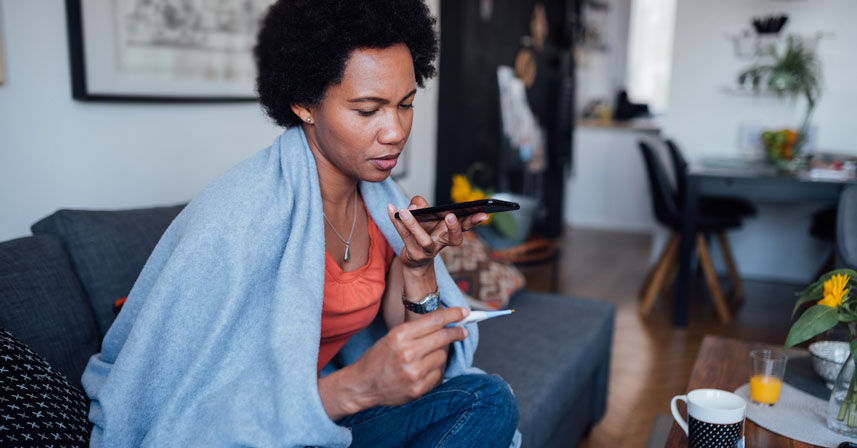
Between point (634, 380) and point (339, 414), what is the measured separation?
Answer: 80.7 inches

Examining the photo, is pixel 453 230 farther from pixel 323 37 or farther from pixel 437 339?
pixel 323 37

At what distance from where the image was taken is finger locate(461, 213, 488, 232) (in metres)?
1.10

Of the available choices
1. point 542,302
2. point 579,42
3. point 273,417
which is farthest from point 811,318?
point 579,42

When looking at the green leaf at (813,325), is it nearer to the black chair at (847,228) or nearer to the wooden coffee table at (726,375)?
the wooden coffee table at (726,375)

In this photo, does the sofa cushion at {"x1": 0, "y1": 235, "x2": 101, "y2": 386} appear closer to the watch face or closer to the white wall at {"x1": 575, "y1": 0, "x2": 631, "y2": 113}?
the watch face

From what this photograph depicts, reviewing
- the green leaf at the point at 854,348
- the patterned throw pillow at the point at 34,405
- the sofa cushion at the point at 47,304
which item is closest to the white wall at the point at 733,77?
the green leaf at the point at 854,348

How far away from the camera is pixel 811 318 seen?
1.19m

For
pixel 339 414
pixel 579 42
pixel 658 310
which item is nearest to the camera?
pixel 339 414

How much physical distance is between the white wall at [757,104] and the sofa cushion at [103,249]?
3.90 m

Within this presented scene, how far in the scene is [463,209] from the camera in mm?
1085

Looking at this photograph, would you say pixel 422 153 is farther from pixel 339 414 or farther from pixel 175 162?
pixel 339 414

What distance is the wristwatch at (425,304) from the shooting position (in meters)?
1.27

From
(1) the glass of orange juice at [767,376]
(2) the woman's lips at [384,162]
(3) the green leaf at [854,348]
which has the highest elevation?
(2) the woman's lips at [384,162]

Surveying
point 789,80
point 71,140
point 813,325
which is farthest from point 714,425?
point 789,80
